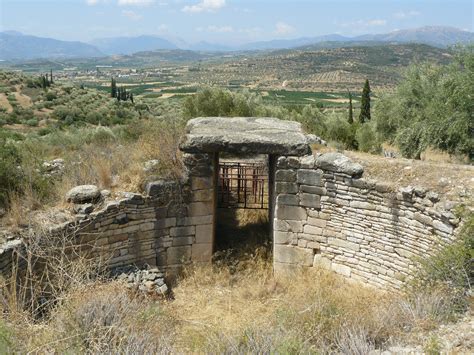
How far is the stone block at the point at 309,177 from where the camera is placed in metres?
7.20

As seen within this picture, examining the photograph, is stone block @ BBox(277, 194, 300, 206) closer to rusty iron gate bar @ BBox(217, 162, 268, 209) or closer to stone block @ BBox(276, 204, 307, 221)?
stone block @ BBox(276, 204, 307, 221)

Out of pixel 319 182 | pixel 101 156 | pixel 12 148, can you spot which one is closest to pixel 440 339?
pixel 319 182

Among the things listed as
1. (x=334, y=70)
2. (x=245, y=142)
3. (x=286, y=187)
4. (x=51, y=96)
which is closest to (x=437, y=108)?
(x=286, y=187)

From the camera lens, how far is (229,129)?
318 inches

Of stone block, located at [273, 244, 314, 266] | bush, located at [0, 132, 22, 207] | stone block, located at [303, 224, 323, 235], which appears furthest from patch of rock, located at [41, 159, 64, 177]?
stone block, located at [303, 224, 323, 235]

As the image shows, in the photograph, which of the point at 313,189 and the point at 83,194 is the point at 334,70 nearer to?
the point at 313,189

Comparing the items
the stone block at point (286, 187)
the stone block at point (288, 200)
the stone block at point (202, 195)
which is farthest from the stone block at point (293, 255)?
the stone block at point (202, 195)

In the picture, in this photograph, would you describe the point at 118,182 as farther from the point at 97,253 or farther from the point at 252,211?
the point at 252,211

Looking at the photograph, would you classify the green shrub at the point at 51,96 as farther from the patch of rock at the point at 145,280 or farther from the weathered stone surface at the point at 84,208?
the patch of rock at the point at 145,280

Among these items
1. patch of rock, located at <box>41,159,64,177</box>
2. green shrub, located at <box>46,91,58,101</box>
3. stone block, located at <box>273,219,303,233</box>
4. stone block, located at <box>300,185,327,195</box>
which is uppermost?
green shrub, located at <box>46,91,58,101</box>

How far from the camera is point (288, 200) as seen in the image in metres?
7.39

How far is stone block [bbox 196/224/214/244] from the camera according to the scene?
7.53 metres

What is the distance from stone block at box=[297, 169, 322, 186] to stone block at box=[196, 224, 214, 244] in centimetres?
183

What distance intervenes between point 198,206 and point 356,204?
2.73 meters
